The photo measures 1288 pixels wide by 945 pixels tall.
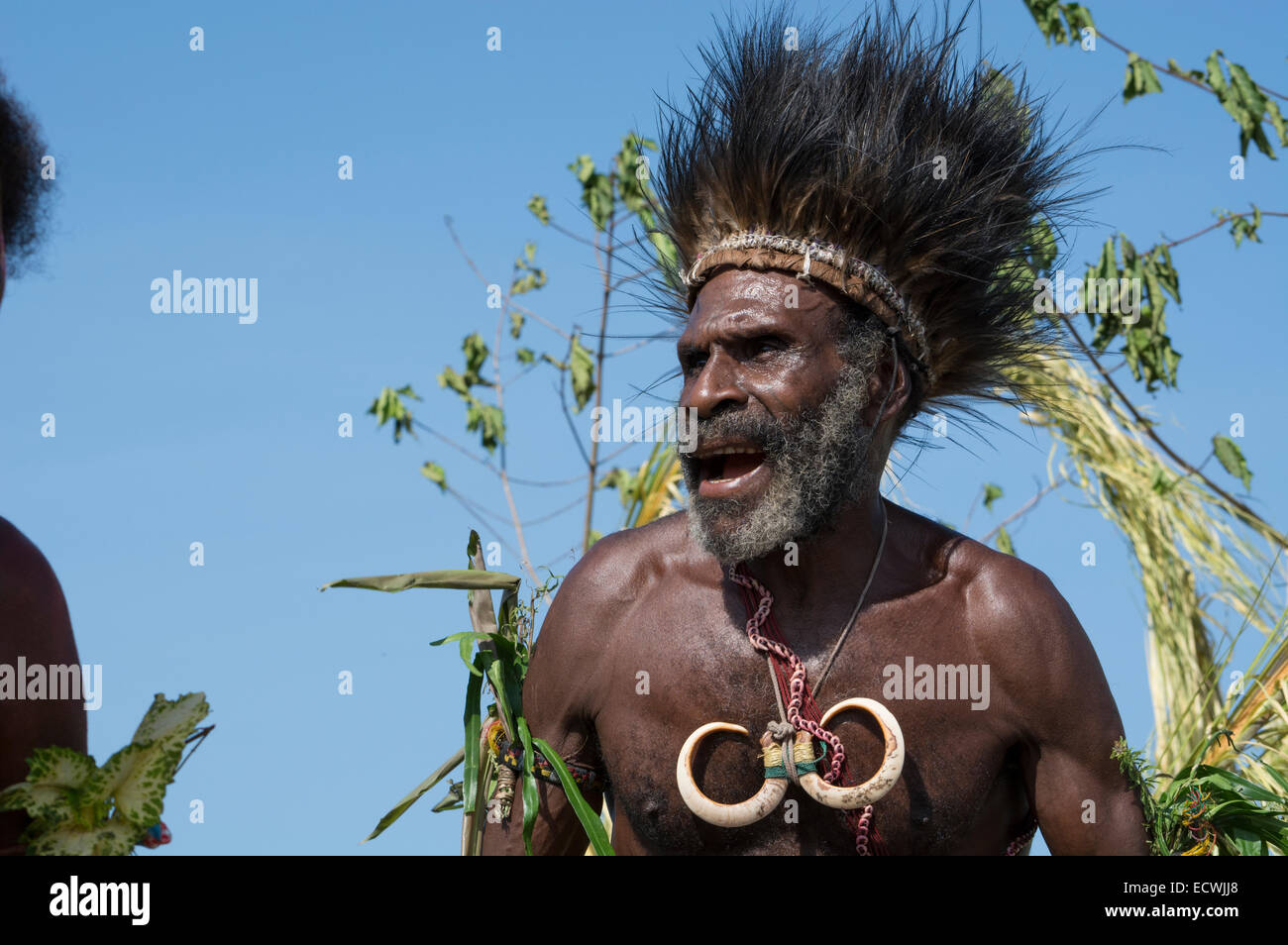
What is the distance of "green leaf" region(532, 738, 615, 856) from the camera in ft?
11.4

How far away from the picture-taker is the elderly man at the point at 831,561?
3.56 metres

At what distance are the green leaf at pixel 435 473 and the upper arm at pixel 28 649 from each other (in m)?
6.16

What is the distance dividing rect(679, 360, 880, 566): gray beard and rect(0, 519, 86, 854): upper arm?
4.46 ft

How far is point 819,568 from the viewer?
12.3 feet

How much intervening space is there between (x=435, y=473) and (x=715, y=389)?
233 inches

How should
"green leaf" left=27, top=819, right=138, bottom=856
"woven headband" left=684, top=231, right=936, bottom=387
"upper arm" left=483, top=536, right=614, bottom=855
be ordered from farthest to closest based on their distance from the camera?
"upper arm" left=483, top=536, right=614, bottom=855 < "woven headband" left=684, top=231, right=936, bottom=387 < "green leaf" left=27, top=819, right=138, bottom=856

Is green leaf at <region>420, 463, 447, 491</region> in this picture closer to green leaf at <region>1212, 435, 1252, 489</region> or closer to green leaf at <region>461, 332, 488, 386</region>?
green leaf at <region>461, 332, 488, 386</region>

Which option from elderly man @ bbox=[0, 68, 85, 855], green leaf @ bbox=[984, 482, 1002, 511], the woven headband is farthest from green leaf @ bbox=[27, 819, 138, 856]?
green leaf @ bbox=[984, 482, 1002, 511]

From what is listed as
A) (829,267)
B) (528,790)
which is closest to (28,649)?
(528,790)

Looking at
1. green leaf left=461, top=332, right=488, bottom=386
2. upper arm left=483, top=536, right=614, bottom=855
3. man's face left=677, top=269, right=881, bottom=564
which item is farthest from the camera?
green leaf left=461, top=332, right=488, bottom=386

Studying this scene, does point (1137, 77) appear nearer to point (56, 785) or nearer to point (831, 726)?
point (831, 726)

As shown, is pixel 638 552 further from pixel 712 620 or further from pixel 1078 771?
pixel 1078 771

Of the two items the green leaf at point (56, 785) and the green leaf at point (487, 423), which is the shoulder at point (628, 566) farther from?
the green leaf at point (487, 423)
